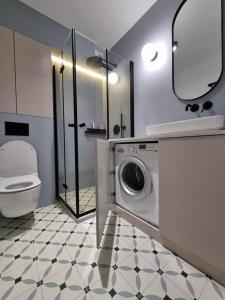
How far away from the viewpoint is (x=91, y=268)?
910 mm

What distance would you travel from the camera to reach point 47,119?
1797mm

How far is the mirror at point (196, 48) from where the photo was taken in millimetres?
1160

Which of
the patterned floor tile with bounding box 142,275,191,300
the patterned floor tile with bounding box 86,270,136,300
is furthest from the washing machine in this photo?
the patterned floor tile with bounding box 86,270,136,300

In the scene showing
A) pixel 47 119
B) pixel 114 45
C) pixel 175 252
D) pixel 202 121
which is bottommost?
pixel 175 252

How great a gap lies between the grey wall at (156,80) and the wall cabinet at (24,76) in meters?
1.14

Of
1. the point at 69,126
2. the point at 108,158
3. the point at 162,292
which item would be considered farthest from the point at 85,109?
the point at 162,292

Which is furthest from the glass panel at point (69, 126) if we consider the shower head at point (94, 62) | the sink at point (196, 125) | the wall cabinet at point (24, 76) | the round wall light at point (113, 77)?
the sink at point (196, 125)

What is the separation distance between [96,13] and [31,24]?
788 mm

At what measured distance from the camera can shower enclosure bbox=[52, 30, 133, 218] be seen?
163cm

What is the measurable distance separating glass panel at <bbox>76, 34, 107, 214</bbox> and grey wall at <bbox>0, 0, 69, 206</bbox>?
15.6 inches

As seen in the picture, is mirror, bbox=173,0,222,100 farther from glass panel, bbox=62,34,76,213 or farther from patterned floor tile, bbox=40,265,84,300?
patterned floor tile, bbox=40,265,84,300

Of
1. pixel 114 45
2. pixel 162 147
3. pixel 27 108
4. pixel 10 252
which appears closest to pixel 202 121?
pixel 162 147

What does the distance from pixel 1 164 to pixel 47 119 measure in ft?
2.34

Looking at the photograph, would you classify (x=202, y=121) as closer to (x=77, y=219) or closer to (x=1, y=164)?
(x=77, y=219)
